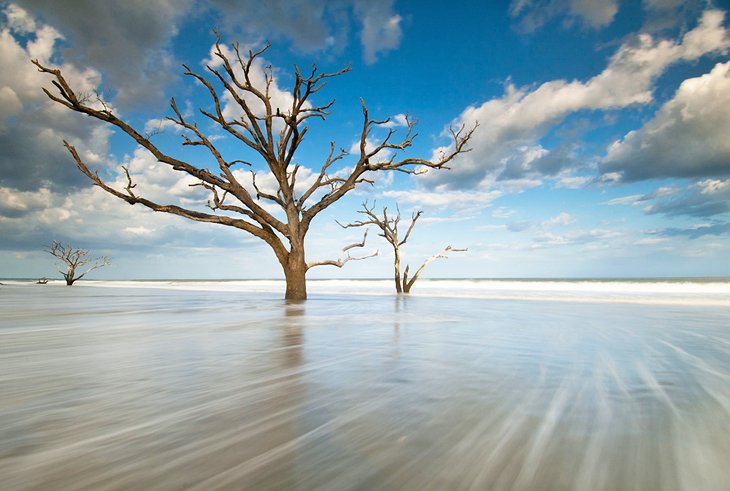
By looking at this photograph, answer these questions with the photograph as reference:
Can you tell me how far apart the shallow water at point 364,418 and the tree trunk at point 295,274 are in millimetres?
6025

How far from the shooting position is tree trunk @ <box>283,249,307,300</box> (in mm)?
8555

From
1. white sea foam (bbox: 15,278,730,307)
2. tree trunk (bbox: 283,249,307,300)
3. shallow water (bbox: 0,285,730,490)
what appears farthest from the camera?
white sea foam (bbox: 15,278,730,307)

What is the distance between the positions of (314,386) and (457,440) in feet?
2.46

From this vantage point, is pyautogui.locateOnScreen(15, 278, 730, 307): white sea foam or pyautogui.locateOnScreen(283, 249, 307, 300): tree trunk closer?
pyautogui.locateOnScreen(283, 249, 307, 300): tree trunk

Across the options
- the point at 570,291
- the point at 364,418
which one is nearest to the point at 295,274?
the point at 364,418

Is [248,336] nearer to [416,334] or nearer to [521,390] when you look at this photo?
[416,334]

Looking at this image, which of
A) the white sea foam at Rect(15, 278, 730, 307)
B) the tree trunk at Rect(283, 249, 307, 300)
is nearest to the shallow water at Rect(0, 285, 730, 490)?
the tree trunk at Rect(283, 249, 307, 300)

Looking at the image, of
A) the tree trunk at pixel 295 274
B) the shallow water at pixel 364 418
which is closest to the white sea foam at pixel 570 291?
the tree trunk at pixel 295 274

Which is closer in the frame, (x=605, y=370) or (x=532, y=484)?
(x=532, y=484)

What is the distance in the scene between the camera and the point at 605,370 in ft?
6.16

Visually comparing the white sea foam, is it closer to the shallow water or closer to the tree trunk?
the tree trunk

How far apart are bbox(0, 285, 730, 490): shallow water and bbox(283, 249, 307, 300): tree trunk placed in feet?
19.8

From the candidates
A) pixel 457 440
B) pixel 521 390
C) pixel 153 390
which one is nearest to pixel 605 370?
pixel 521 390

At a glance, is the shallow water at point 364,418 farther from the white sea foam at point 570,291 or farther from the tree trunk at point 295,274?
the white sea foam at point 570,291
